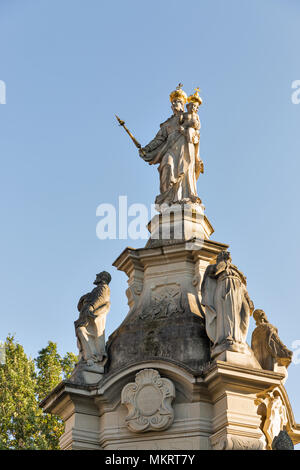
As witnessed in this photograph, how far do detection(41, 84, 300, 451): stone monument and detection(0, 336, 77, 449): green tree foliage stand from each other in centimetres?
997

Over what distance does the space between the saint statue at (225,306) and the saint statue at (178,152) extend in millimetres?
2412

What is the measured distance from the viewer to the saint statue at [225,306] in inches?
482

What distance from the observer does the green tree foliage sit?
2295 cm

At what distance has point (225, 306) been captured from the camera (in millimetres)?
12469

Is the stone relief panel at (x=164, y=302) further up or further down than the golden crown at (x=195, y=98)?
further down

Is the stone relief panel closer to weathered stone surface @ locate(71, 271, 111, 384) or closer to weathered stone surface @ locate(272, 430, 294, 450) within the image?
weathered stone surface @ locate(71, 271, 111, 384)

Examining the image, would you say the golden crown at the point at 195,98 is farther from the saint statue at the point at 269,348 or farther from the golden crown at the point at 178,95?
the saint statue at the point at 269,348

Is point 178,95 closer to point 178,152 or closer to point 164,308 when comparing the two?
point 178,152

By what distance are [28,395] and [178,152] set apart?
11713mm

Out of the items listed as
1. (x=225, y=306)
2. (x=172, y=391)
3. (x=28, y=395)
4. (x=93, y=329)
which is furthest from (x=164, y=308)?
(x=28, y=395)

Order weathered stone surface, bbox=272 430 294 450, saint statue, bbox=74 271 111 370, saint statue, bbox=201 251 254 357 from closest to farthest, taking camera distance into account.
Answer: weathered stone surface, bbox=272 430 294 450, saint statue, bbox=201 251 254 357, saint statue, bbox=74 271 111 370

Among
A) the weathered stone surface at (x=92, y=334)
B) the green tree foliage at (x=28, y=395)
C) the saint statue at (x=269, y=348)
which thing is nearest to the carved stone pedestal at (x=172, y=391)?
the weathered stone surface at (x=92, y=334)

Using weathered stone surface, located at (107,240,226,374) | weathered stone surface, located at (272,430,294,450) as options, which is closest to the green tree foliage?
weathered stone surface, located at (107,240,226,374)
